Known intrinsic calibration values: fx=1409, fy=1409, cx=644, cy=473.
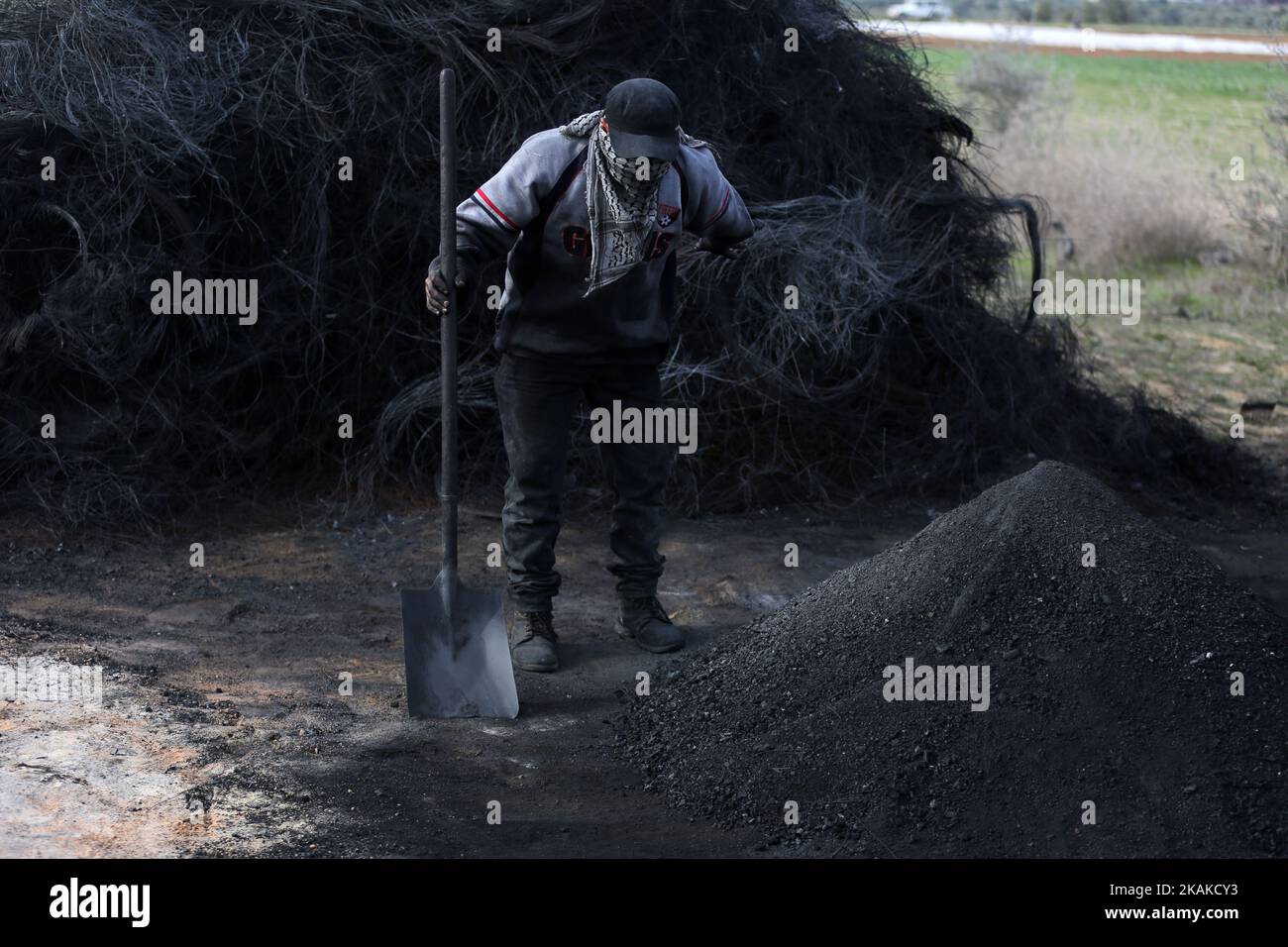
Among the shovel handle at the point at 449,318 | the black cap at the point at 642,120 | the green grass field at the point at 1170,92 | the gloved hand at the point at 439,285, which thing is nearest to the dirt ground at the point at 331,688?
the shovel handle at the point at 449,318

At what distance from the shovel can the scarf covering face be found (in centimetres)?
39

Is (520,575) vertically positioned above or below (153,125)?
below

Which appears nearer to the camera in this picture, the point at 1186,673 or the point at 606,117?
the point at 1186,673

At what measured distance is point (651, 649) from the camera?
4555 millimetres

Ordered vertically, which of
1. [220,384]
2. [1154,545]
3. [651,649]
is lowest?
[651,649]

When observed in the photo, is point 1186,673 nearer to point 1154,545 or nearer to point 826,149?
point 1154,545

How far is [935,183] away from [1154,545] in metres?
3.36

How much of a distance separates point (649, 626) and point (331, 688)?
3.40 feet

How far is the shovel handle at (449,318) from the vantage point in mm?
3986

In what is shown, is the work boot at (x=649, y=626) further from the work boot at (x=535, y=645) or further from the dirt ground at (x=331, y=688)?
the work boot at (x=535, y=645)

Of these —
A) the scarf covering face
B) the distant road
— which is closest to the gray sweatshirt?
the scarf covering face

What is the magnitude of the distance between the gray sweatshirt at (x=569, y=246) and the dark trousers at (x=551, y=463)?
3.0 inches
